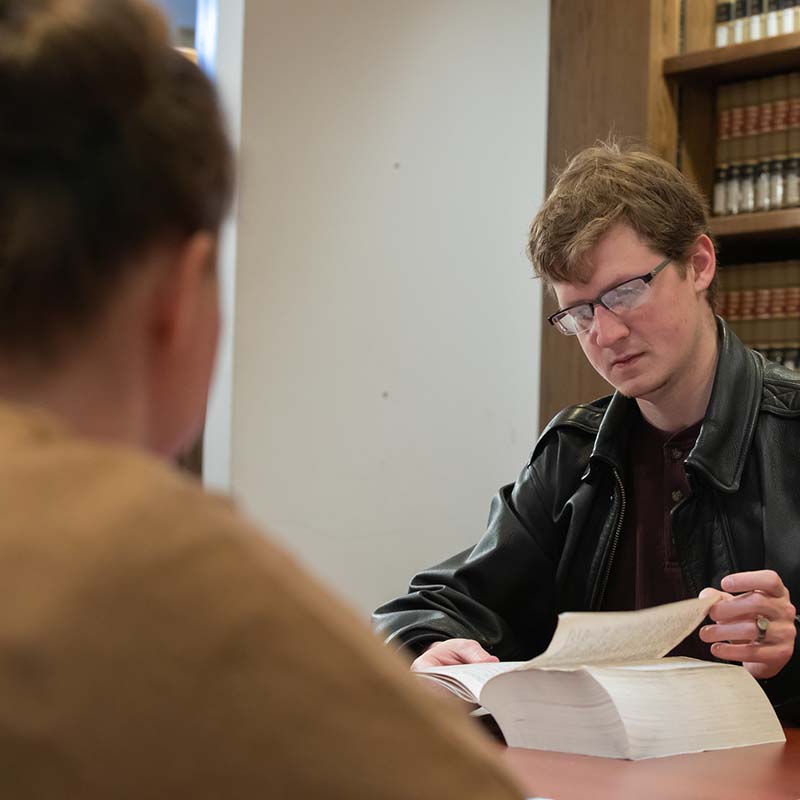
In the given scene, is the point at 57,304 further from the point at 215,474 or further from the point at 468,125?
the point at 468,125

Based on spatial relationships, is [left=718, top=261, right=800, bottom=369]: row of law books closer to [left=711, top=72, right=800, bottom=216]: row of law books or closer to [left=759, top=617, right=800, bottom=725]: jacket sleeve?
[left=711, top=72, right=800, bottom=216]: row of law books

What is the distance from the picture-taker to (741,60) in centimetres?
296

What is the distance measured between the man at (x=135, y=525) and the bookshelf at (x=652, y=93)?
2473 millimetres

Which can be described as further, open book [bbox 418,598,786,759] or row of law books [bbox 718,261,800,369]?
row of law books [bbox 718,261,800,369]

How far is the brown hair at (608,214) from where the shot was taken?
2039mm

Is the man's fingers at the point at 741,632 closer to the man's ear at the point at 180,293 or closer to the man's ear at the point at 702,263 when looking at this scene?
the man's ear at the point at 702,263

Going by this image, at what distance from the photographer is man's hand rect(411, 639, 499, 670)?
5.64 feet

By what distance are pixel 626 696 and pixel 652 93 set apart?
207cm

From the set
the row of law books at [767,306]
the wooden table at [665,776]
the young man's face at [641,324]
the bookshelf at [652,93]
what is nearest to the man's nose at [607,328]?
the young man's face at [641,324]

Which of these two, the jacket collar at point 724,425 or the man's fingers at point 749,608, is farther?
the jacket collar at point 724,425

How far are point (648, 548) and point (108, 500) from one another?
64.6 inches

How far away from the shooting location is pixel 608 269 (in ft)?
6.66

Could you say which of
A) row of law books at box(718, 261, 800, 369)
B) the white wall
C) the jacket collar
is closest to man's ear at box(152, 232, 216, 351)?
the jacket collar

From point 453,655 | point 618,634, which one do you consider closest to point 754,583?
point 618,634
